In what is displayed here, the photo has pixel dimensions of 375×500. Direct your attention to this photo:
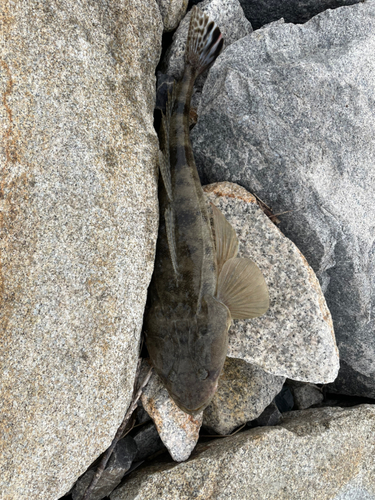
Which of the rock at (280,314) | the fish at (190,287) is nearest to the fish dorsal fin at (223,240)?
the fish at (190,287)

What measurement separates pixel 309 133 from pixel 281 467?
2.79m

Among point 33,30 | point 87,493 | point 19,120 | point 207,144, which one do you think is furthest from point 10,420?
point 207,144

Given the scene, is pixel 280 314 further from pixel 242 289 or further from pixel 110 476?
pixel 110 476

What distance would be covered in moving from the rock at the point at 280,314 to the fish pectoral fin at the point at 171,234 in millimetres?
470

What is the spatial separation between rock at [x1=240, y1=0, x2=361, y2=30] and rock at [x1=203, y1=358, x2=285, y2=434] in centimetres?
360

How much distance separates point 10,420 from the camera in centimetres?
253

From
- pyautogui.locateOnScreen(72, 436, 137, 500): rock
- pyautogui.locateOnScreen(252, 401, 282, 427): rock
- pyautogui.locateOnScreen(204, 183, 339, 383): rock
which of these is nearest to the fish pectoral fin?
pyautogui.locateOnScreen(204, 183, 339, 383): rock

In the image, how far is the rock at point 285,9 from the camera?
4.36 m

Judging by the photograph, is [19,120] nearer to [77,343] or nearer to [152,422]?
[77,343]

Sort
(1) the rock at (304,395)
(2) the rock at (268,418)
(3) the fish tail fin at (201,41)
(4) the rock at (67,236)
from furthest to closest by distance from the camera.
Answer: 1. (1) the rock at (304,395)
2. (2) the rock at (268,418)
3. (3) the fish tail fin at (201,41)
4. (4) the rock at (67,236)

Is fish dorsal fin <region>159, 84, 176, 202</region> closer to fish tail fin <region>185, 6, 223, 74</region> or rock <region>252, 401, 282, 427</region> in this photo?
fish tail fin <region>185, 6, 223, 74</region>

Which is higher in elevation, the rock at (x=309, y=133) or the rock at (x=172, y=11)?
the rock at (x=172, y=11)

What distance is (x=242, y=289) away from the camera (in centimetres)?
329

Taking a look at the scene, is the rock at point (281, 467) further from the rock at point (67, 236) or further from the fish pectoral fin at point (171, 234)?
the fish pectoral fin at point (171, 234)
